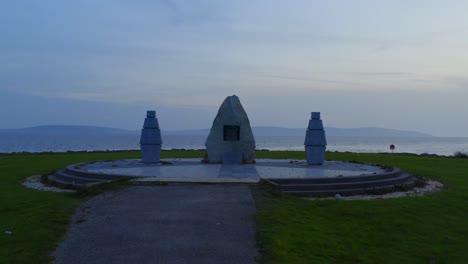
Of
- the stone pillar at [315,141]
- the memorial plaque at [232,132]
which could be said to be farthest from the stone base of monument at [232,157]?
the stone pillar at [315,141]

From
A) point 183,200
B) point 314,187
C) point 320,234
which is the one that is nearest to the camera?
point 320,234

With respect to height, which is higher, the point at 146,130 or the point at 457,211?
the point at 146,130

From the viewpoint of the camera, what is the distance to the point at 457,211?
11.3m

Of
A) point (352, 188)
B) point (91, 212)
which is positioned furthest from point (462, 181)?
point (91, 212)

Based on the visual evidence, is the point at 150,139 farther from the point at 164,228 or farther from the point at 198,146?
the point at 198,146

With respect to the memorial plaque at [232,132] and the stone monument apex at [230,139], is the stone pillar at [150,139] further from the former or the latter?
the memorial plaque at [232,132]

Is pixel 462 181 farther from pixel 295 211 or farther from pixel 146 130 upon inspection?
pixel 146 130

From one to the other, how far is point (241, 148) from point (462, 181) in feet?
28.8

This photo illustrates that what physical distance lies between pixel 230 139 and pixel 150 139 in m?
3.50

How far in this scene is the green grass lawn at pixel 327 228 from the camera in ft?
25.4

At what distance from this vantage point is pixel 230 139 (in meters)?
20.8

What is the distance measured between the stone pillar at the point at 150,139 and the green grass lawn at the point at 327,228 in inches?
300

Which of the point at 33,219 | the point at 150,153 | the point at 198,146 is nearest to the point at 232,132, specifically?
the point at 150,153

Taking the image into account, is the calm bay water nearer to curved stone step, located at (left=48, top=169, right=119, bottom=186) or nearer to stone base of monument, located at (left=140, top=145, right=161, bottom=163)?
stone base of monument, located at (left=140, top=145, right=161, bottom=163)
